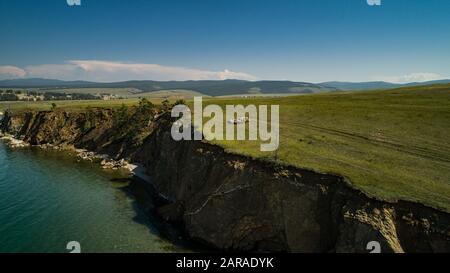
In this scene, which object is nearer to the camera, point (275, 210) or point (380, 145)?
point (275, 210)

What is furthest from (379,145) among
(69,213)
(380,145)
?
(69,213)

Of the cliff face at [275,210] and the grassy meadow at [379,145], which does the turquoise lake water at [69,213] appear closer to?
the cliff face at [275,210]

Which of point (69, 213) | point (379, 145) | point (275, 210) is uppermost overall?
point (379, 145)

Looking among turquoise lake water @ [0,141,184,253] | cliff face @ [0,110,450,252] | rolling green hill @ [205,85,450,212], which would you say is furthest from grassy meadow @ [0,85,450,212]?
turquoise lake water @ [0,141,184,253]

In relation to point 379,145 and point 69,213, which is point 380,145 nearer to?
point 379,145

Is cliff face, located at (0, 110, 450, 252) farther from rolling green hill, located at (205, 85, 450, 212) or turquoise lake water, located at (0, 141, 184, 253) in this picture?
turquoise lake water, located at (0, 141, 184, 253)
